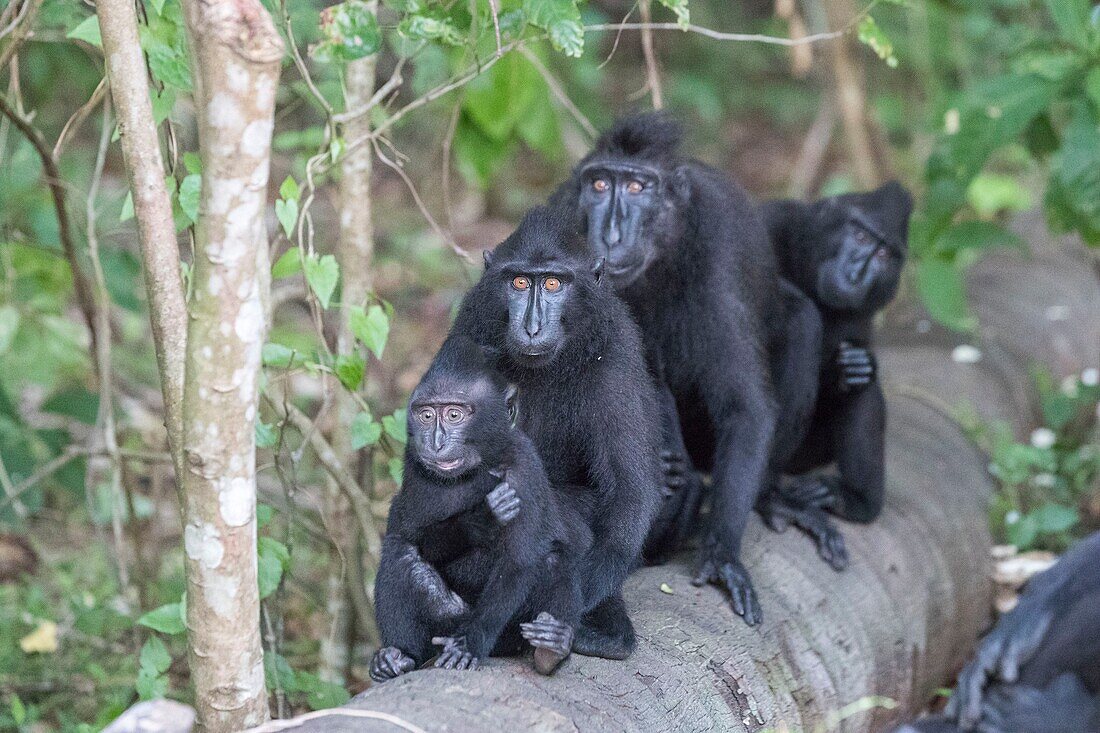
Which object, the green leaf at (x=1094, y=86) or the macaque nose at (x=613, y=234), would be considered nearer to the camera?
the macaque nose at (x=613, y=234)

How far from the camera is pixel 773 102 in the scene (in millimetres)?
14086

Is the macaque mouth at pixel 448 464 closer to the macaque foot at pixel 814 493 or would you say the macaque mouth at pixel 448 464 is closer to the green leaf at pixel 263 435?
the green leaf at pixel 263 435

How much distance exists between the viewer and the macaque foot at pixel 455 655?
3617mm

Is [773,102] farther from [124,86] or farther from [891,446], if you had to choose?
[124,86]

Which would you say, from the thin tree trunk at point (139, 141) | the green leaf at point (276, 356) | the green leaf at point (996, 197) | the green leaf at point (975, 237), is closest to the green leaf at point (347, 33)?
the thin tree trunk at point (139, 141)

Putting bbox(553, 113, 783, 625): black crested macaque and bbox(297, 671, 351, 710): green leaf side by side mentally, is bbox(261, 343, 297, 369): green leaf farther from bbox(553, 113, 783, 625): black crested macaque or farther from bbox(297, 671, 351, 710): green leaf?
bbox(553, 113, 783, 625): black crested macaque

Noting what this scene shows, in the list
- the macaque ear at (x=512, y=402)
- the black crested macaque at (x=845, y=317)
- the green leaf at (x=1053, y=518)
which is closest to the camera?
the macaque ear at (x=512, y=402)

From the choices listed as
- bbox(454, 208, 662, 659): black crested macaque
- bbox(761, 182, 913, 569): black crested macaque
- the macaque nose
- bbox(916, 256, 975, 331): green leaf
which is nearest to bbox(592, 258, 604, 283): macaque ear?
bbox(454, 208, 662, 659): black crested macaque

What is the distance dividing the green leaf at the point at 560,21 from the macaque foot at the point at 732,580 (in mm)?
1942

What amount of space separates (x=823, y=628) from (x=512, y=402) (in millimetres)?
1530

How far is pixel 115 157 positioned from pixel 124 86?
29.4 feet

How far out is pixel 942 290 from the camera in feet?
23.8

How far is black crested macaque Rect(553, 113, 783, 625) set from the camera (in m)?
5.15

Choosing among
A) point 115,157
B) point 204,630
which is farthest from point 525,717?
point 115,157
